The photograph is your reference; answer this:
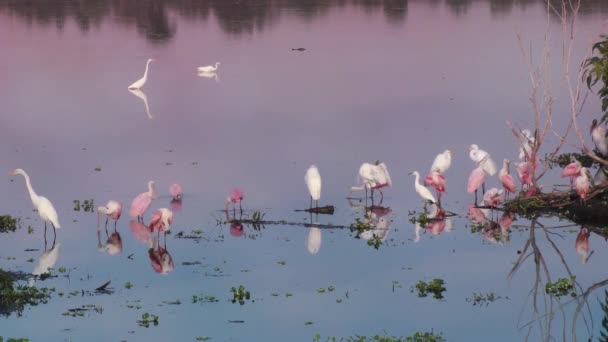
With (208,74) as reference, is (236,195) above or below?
above

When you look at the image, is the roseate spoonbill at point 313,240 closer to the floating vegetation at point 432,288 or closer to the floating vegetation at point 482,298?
the floating vegetation at point 432,288

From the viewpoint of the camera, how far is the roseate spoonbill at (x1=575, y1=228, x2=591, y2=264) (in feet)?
45.3

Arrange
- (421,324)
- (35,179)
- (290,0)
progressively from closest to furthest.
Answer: (421,324) < (35,179) < (290,0)

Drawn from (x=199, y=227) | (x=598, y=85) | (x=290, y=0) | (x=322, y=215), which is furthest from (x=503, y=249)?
(x=290, y=0)

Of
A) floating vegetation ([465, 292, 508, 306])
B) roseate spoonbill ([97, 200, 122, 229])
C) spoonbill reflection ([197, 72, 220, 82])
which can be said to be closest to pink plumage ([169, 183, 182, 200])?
roseate spoonbill ([97, 200, 122, 229])

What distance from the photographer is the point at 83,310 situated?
11.6 meters

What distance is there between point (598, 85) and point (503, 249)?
50.5ft

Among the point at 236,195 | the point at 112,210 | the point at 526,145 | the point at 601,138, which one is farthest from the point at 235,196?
the point at 601,138

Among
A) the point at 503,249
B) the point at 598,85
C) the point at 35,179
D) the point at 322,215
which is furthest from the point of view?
the point at 598,85

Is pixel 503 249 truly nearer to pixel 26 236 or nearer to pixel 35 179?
pixel 26 236

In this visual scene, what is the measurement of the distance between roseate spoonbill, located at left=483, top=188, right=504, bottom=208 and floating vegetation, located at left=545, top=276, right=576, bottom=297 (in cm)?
307

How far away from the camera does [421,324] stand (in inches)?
445

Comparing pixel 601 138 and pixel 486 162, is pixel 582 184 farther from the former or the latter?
pixel 601 138

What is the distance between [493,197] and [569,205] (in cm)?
93
